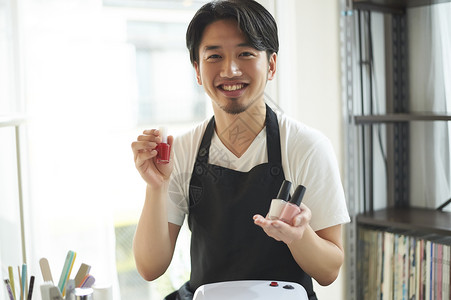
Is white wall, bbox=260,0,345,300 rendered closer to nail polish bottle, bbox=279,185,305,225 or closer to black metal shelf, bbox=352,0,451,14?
black metal shelf, bbox=352,0,451,14

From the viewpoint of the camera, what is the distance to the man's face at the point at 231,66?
1227mm

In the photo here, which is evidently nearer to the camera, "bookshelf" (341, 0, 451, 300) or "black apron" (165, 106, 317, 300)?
"black apron" (165, 106, 317, 300)

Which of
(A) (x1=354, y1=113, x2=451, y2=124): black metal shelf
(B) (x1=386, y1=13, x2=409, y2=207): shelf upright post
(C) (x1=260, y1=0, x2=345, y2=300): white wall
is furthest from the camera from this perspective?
(B) (x1=386, y1=13, x2=409, y2=207): shelf upright post

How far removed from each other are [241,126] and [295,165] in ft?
0.54

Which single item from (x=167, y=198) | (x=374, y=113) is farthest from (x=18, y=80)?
(x=374, y=113)

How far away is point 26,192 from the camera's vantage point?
4.77ft

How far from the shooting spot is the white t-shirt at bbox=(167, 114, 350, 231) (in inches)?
50.5

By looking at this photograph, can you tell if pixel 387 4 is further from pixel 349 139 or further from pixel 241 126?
pixel 241 126

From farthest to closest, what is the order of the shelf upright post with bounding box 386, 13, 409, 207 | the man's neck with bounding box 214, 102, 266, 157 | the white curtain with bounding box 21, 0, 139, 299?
the shelf upright post with bounding box 386, 13, 409, 207 → the white curtain with bounding box 21, 0, 139, 299 → the man's neck with bounding box 214, 102, 266, 157

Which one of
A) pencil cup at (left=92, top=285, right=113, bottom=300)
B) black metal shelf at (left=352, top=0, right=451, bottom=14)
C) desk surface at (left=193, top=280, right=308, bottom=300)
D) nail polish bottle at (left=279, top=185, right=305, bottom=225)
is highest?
black metal shelf at (left=352, top=0, right=451, bottom=14)

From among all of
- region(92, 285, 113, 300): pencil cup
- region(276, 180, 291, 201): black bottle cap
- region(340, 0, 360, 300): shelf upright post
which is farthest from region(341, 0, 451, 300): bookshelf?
region(92, 285, 113, 300): pencil cup

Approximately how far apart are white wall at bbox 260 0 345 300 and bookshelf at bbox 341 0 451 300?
0.04 meters

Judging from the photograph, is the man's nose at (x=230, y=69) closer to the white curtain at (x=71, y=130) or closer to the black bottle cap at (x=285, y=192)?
the black bottle cap at (x=285, y=192)

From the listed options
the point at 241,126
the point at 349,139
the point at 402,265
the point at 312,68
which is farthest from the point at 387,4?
the point at 241,126
